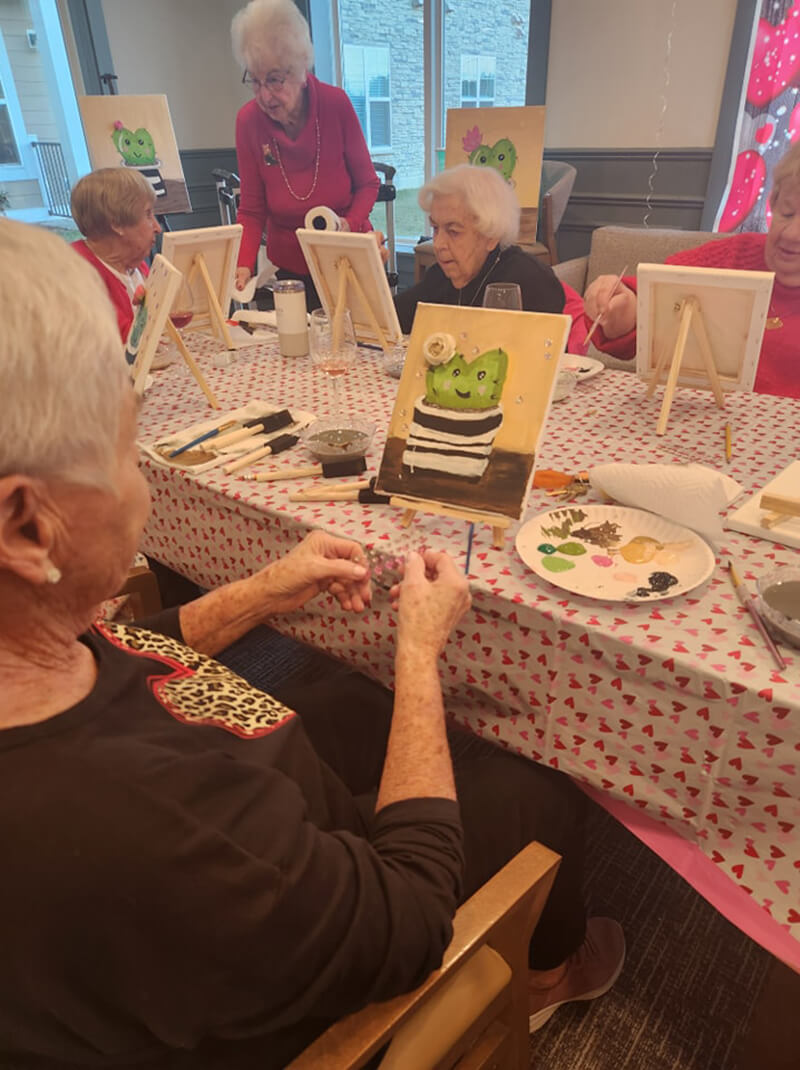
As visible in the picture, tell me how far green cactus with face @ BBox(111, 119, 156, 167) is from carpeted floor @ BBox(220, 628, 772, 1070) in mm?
4271

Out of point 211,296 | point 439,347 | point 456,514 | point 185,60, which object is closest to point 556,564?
point 456,514

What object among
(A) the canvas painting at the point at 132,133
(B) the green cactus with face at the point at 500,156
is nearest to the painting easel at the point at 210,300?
(B) the green cactus with face at the point at 500,156

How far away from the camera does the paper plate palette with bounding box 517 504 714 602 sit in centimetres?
100

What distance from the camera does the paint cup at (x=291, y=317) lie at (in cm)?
210

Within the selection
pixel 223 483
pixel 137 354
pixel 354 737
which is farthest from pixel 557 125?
pixel 354 737

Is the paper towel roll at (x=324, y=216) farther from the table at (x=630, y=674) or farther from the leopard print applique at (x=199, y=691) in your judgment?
the leopard print applique at (x=199, y=691)

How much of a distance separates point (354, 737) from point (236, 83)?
20.0 feet

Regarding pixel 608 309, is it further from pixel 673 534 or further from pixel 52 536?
pixel 52 536

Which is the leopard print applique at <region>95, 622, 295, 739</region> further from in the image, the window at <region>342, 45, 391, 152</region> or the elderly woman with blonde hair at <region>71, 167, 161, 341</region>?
the window at <region>342, 45, 391, 152</region>

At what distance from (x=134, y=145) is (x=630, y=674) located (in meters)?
4.35

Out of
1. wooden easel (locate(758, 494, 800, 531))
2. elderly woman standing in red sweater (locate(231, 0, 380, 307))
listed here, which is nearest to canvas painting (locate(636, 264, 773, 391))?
wooden easel (locate(758, 494, 800, 531))

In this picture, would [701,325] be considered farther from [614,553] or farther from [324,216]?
[324,216]

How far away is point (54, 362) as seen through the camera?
20.6 inches

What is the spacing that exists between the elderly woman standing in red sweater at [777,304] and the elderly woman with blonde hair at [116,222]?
1.40 metres
